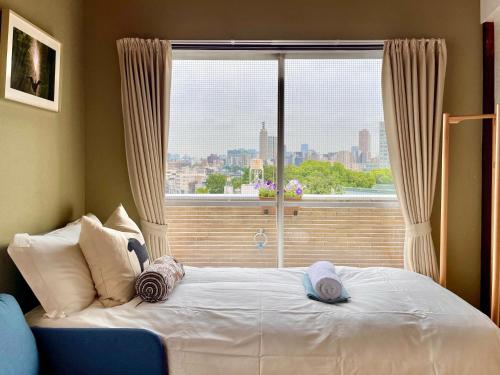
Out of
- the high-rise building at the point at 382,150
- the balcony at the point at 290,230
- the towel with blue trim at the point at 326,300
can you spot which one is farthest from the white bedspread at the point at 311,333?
the high-rise building at the point at 382,150

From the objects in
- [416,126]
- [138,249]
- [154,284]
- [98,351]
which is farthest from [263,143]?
[98,351]

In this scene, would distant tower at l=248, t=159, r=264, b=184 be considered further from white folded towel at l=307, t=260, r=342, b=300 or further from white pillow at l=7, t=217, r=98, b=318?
white pillow at l=7, t=217, r=98, b=318

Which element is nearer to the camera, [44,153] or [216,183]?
[44,153]

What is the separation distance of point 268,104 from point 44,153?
1.52 m

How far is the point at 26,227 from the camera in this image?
206 cm

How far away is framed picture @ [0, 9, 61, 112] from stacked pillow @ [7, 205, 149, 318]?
72cm

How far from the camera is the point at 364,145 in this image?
286cm

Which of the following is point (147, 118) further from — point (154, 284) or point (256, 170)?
point (154, 284)

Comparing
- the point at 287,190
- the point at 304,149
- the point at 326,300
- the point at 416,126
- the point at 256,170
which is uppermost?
the point at 416,126

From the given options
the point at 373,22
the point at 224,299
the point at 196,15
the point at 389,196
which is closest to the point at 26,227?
the point at 224,299

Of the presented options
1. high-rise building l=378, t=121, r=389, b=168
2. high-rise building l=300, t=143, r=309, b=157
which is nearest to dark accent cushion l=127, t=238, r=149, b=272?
high-rise building l=300, t=143, r=309, b=157

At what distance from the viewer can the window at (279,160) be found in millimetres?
2842

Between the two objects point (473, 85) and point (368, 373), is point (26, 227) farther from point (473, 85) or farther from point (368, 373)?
point (473, 85)

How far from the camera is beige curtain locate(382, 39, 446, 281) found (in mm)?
2635
